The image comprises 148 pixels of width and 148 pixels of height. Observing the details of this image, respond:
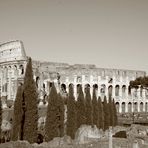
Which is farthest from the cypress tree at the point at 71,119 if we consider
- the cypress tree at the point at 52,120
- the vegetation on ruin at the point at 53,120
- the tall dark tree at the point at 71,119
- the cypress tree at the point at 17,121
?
the cypress tree at the point at 17,121

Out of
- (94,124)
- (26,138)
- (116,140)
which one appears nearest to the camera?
(116,140)

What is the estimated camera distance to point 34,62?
227 feet

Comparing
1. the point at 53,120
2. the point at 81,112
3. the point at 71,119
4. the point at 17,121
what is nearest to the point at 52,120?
the point at 53,120

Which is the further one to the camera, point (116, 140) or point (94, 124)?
point (94, 124)

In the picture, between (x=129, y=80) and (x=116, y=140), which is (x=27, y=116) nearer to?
(x=116, y=140)

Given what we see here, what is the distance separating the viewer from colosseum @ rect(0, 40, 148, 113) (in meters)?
67.9

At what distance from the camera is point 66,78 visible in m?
73.4

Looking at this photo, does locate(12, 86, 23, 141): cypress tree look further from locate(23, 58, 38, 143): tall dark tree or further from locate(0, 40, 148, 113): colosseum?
locate(0, 40, 148, 113): colosseum

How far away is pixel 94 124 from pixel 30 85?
50.8 ft

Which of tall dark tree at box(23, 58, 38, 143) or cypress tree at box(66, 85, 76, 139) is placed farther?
cypress tree at box(66, 85, 76, 139)

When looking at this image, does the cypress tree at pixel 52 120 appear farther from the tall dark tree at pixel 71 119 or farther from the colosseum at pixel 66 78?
the colosseum at pixel 66 78

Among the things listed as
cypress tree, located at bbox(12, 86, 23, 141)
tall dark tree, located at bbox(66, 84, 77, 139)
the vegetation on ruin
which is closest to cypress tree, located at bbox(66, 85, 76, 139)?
tall dark tree, located at bbox(66, 84, 77, 139)

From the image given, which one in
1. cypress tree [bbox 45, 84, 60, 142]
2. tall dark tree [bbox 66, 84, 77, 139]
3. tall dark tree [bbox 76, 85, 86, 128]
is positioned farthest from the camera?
tall dark tree [bbox 76, 85, 86, 128]

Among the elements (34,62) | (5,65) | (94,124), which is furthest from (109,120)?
(5,65)
